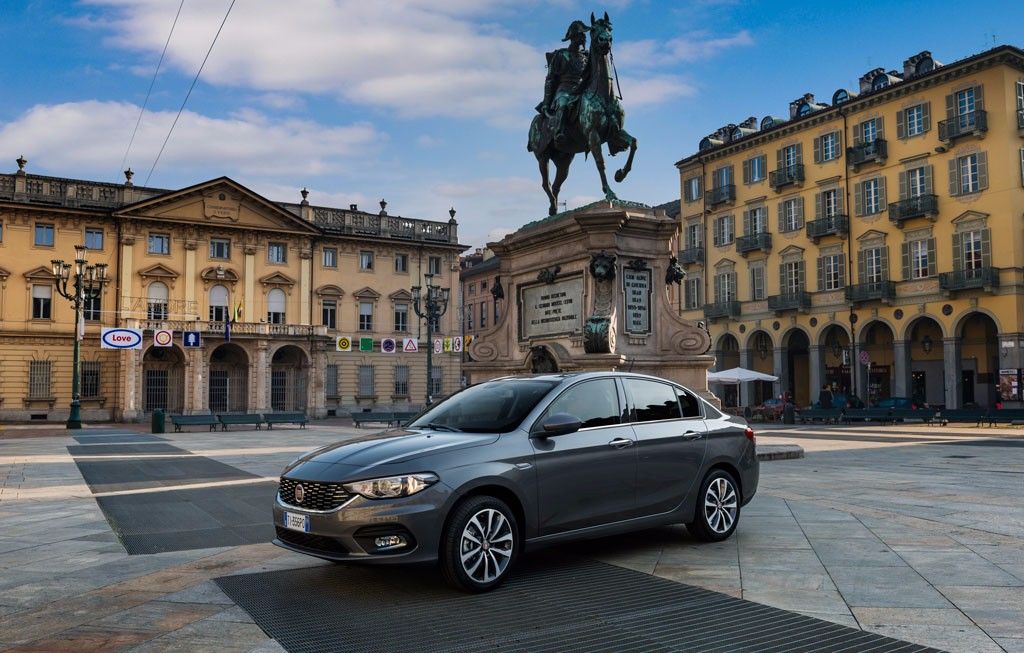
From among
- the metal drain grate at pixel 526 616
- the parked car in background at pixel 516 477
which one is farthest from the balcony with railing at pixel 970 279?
the metal drain grate at pixel 526 616

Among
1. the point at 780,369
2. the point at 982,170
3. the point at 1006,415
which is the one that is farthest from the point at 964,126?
the point at 1006,415

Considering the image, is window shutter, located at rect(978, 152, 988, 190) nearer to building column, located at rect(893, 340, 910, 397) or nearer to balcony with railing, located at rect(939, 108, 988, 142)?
balcony with railing, located at rect(939, 108, 988, 142)

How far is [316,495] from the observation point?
5766 mm

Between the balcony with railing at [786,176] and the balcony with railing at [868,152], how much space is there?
3.11 m

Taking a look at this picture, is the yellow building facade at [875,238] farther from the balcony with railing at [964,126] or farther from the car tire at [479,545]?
the car tire at [479,545]

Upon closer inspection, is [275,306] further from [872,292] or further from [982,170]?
[982,170]

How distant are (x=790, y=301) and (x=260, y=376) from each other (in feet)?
108

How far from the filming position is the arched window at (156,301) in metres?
51.9

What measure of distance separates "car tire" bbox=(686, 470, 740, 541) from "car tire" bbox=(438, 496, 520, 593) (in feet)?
7.02

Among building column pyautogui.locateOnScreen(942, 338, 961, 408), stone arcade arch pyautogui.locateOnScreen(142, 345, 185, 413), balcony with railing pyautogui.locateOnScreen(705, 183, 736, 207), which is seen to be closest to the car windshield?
building column pyautogui.locateOnScreen(942, 338, 961, 408)

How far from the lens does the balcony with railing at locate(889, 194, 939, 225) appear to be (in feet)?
131

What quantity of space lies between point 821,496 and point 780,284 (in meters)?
40.2

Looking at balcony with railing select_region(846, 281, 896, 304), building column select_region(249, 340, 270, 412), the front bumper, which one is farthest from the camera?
building column select_region(249, 340, 270, 412)

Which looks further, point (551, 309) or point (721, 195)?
point (721, 195)
